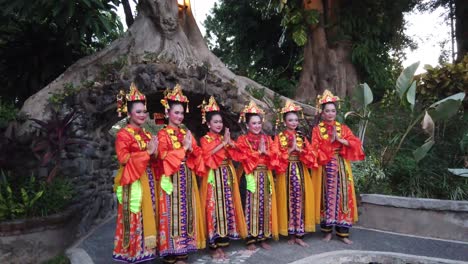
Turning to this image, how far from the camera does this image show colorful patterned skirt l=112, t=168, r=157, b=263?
3604mm

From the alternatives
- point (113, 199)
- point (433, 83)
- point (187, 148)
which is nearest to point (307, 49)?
point (433, 83)

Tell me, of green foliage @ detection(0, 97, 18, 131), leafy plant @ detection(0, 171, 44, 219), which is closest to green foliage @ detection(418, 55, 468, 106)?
leafy plant @ detection(0, 171, 44, 219)

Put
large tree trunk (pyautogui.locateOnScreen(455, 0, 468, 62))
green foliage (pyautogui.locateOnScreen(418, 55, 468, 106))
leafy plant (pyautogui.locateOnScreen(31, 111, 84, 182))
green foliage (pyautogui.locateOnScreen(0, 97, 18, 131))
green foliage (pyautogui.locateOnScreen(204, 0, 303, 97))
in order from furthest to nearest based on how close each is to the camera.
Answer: green foliage (pyautogui.locateOnScreen(204, 0, 303, 97)) → large tree trunk (pyautogui.locateOnScreen(455, 0, 468, 62)) → green foliage (pyautogui.locateOnScreen(418, 55, 468, 106)) → green foliage (pyautogui.locateOnScreen(0, 97, 18, 131)) → leafy plant (pyautogui.locateOnScreen(31, 111, 84, 182))

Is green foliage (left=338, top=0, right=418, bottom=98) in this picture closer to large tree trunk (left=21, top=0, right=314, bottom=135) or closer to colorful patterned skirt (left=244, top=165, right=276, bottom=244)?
large tree trunk (left=21, top=0, right=314, bottom=135)

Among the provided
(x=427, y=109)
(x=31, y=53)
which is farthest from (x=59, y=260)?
(x=427, y=109)

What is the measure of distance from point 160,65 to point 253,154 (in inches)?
106

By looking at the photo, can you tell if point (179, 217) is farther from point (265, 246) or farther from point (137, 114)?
point (265, 246)

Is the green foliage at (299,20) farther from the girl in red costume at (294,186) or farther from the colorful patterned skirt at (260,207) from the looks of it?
the colorful patterned skirt at (260,207)

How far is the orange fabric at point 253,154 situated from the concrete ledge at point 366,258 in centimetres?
116

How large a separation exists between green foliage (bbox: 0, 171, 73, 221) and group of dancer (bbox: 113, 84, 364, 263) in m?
1.42

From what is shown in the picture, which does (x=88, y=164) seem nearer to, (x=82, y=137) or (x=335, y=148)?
(x=82, y=137)

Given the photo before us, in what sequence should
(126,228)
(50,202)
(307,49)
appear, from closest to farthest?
1. (126,228)
2. (50,202)
3. (307,49)

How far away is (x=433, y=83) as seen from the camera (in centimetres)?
668

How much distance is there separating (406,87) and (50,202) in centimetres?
530
